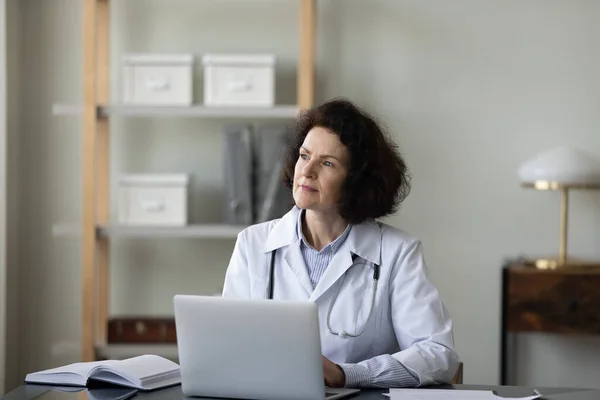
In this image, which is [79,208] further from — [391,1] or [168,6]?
[391,1]

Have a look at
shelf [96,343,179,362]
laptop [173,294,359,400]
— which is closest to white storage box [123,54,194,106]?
shelf [96,343,179,362]

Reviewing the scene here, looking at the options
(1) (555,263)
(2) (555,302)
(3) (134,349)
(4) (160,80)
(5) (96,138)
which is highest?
(4) (160,80)

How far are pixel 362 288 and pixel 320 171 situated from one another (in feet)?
0.98

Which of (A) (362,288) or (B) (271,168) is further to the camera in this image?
(B) (271,168)

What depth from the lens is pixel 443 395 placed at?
67.1 inches

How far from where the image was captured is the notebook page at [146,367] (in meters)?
1.76

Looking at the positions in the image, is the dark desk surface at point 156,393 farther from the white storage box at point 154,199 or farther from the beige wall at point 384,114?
the beige wall at point 384,114

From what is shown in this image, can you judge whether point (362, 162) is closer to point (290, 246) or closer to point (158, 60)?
point (290, 246)

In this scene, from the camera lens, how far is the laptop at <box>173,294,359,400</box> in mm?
1577

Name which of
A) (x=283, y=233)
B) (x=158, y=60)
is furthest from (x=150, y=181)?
(x=283, y=233)

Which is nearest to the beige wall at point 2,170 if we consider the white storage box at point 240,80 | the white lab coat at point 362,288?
the white storage box at point 240,80

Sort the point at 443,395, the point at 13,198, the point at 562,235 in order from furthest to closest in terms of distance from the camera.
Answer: the point at 13,198 → the point at 562,235 → the point at 443,395

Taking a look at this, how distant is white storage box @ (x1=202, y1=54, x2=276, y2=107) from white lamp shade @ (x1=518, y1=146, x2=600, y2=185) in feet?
3.24

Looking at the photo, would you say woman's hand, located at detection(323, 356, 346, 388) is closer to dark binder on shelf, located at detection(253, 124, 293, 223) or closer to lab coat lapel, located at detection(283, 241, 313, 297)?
lab coat lapel, located at detection(283, 241, 313, 297)
